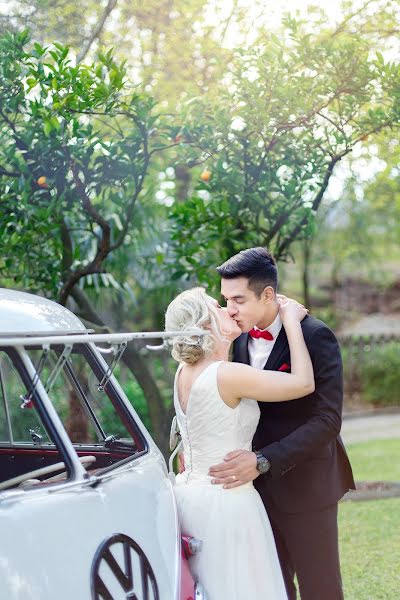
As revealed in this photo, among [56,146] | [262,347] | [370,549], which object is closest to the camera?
[262,347]

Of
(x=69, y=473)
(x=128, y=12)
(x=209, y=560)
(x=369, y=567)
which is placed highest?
(x=128, y=12)

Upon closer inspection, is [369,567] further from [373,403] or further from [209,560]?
[373,403]

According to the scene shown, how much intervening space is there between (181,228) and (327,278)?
22.7 metres

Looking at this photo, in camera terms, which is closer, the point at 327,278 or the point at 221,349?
the point at 221,349

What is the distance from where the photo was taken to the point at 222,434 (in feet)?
12.1

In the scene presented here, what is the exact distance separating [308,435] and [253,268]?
698mm

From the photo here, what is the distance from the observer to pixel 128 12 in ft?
39.8

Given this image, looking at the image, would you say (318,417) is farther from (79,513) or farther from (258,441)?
(79,513)

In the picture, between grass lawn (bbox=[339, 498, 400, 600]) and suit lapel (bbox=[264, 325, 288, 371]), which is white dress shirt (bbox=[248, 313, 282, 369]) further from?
grass lawn (bbox=[339, 498, 400, 600])

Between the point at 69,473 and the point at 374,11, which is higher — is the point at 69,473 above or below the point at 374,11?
below

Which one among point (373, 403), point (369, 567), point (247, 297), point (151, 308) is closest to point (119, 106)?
point (247, 297)

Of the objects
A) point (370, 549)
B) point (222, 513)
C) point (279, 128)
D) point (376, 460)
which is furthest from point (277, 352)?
point (376, 460)

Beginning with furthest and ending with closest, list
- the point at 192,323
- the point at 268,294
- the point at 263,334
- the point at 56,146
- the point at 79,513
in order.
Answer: the point at 56,146
the point at 263,334
the point at 268,294
the point at 192,323
the point at 79,513

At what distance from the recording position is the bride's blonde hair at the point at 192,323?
3.63 meters
